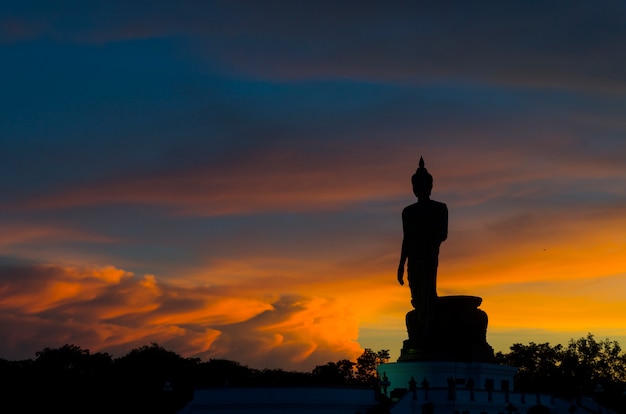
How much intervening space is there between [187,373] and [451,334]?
5588cm

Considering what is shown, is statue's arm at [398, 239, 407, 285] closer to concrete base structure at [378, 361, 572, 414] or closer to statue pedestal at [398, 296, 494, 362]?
statue pedestal at [398, 296, 494, 362]

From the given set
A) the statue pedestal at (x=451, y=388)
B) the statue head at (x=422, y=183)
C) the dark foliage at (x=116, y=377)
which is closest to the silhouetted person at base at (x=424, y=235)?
the statue head at (x=422, y=183)

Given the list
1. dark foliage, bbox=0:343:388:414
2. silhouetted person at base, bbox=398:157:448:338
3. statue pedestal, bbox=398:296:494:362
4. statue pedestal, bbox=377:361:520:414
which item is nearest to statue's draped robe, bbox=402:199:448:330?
silhouetted person at base, bbox=398:157:448:338

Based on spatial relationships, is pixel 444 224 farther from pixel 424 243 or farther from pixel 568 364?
pixel 568 364

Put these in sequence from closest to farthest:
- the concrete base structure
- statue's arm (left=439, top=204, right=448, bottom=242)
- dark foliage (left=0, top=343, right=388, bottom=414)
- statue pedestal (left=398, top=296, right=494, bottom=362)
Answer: the concrete base structure, statue pedestal (left=398, top=296, right=494, bottom=362), statue's arm (left=439, top=204, right=448, bottom=242), dark foliage (left=0, top=343, right=388, bottom=414)

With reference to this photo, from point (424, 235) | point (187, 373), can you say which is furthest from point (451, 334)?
point (187, 373)

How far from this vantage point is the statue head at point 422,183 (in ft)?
299

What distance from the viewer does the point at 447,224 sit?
91688 mm

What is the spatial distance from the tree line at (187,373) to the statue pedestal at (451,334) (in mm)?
30189

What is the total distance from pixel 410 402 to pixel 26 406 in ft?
159

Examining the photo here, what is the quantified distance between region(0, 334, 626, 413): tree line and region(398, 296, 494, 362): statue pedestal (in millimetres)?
30189

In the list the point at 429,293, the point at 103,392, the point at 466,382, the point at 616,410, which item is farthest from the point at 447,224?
the point at 103,392

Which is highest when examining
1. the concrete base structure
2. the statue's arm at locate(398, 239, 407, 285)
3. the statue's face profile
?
the statue's face profile

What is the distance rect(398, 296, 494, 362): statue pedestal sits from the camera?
3378 inches
